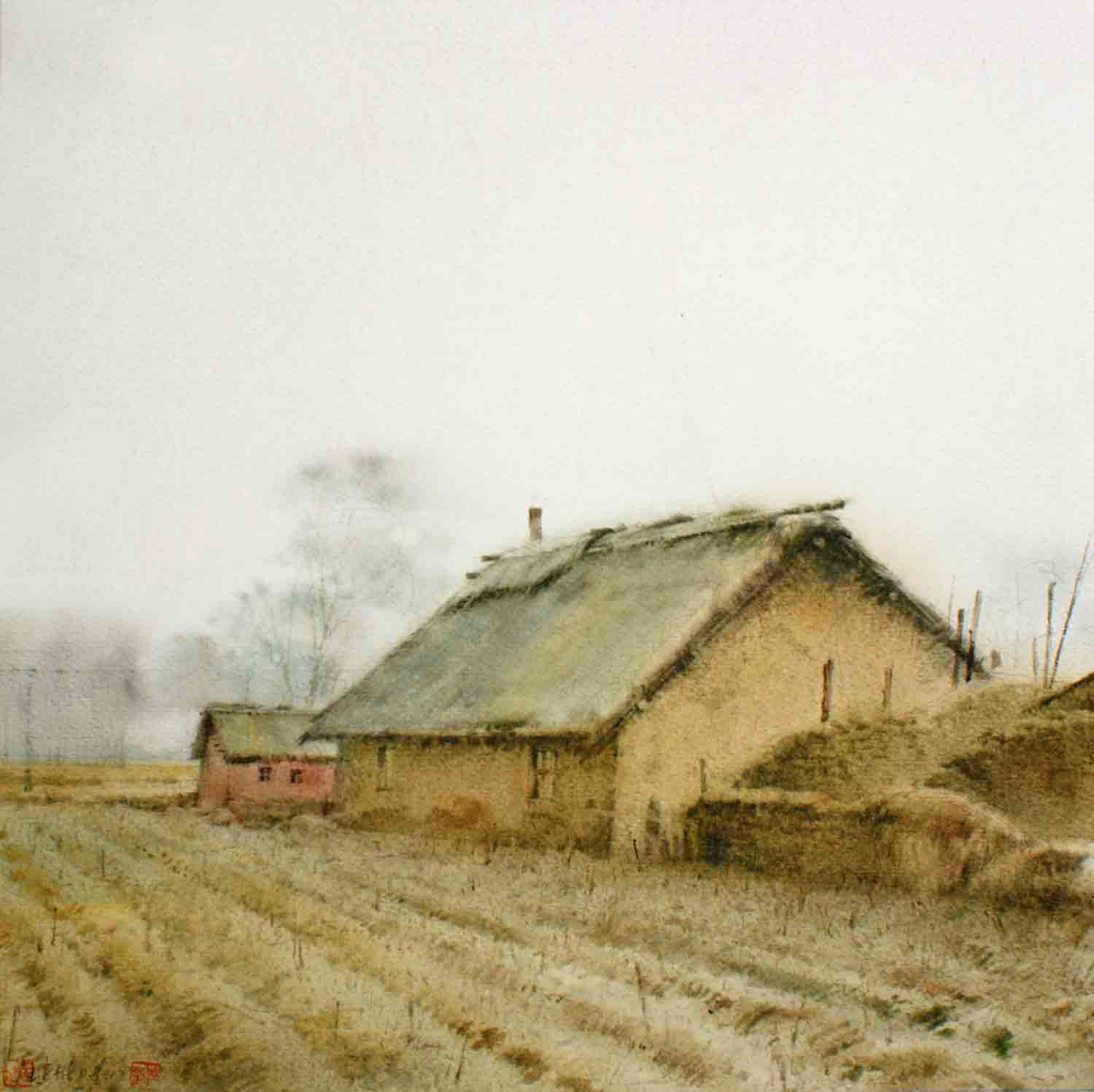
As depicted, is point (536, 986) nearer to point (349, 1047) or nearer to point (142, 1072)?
point (349, 1047)

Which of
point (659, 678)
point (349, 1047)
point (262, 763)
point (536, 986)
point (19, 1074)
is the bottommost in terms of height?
point (262, 763)

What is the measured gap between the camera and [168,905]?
39.0 ft

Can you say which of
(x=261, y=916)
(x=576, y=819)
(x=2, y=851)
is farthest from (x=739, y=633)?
(x=2, y=851)

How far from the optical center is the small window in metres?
19.0

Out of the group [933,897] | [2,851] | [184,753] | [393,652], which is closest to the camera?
[933,897]

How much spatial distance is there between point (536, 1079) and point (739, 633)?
1295 centimetres

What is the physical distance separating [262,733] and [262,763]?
987 millimetres

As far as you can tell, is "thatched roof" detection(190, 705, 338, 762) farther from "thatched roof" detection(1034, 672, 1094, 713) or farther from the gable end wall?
"thatched roof" detection(1034, 672, 1094, 713)

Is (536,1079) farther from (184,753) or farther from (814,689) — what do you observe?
(184,753)

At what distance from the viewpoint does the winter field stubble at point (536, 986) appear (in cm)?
641

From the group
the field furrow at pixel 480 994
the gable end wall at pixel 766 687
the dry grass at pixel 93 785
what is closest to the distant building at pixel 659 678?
the gable end wall at pixel 766 687

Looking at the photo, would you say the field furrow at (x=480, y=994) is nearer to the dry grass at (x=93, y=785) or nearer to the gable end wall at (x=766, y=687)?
the gable end wall at (x=766, y=687)

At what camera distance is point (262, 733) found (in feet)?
127
